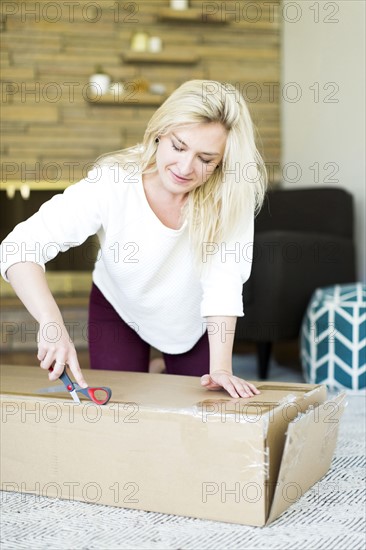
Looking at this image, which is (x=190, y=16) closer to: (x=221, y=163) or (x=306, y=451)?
(x=221, y=163)

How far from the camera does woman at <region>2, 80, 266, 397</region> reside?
1361 mm

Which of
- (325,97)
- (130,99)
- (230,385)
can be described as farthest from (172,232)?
(130,99)

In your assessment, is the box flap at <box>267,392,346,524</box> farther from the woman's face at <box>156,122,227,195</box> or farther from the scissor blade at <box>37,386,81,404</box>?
the woman's face at <box>156,122,227,195</box>

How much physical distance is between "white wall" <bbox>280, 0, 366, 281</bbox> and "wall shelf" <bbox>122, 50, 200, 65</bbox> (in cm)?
54

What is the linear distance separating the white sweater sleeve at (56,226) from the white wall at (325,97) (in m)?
1.89

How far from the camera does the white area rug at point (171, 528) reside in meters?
1.15

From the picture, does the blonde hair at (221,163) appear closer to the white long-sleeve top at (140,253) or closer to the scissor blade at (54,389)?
the white long-sleeve top at (140,253)

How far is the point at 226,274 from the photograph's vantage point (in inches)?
61.1

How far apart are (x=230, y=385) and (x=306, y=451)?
0.61ft

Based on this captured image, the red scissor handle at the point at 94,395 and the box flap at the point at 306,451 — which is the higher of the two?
the red scissor handle at the point at 94,395

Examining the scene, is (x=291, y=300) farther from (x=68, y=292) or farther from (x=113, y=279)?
(x=68, y=292)

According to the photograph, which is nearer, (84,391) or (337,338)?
(84,391)

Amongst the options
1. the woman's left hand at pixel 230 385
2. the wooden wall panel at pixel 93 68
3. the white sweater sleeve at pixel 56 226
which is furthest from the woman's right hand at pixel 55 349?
the wooden wall panel at pixel 93 68

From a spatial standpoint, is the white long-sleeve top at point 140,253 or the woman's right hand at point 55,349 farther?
the white long-sleeve top at point 140,253
